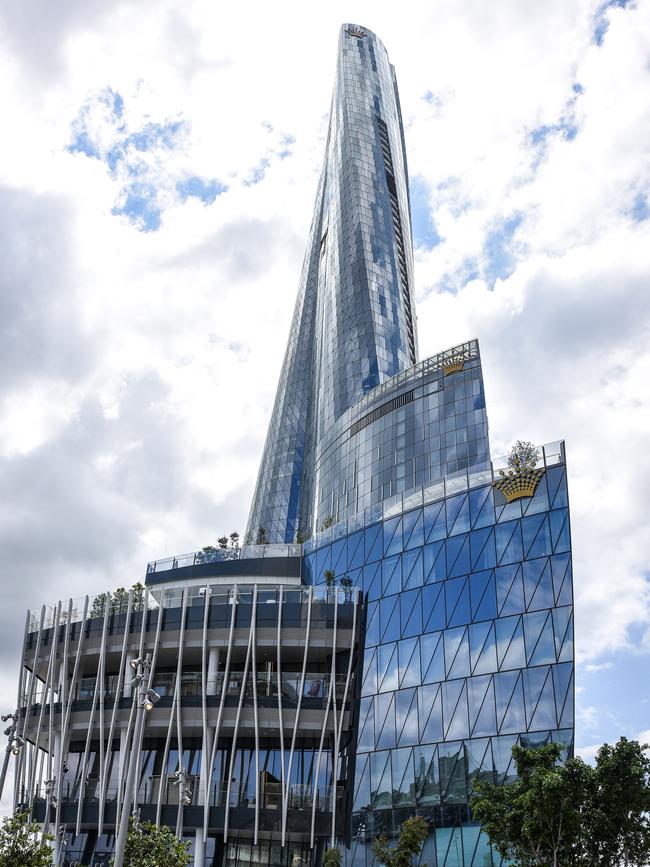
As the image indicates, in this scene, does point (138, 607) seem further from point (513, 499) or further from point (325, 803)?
point (513, 499)

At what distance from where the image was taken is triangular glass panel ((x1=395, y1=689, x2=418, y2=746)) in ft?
205

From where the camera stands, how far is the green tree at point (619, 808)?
138ft

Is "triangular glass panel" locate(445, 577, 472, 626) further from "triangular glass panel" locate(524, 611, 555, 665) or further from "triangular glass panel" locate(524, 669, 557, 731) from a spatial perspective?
"triangular glass panel" locate(524, 669, 557, 731)

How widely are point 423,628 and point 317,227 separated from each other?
103 m

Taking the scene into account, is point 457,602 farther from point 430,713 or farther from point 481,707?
point 430,713

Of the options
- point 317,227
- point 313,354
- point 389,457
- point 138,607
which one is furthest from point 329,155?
point 138,607

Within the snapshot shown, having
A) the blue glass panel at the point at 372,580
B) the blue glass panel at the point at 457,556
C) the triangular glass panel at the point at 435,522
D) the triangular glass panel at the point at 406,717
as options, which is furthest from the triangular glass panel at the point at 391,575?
the triangular glass panel at the point at 406,717

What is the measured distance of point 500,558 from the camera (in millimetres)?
62938

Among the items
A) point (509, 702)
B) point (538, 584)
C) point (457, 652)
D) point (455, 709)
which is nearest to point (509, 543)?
point (538, 584)

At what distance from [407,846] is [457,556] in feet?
69.2

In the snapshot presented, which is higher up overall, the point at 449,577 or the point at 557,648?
the point at 449,577

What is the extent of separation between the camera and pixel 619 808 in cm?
4228

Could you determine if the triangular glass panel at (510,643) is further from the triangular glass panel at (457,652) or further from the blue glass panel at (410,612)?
the blue glass panel at (410,612)

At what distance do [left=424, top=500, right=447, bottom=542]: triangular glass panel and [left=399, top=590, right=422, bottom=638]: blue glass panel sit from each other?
466 centimetres
